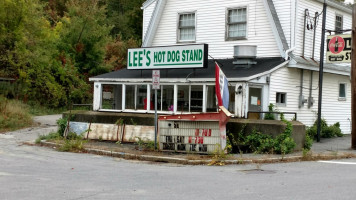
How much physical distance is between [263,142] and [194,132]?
239 cm

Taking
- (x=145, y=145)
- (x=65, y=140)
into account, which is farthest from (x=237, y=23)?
Result: (x=65, y=140)

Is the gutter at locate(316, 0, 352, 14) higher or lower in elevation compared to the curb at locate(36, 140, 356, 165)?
higher

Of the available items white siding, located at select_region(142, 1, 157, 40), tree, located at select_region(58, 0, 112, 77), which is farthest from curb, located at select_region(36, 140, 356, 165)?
tree, located at select_region(58, 0, 112, 77)

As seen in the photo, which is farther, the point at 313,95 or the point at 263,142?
the point at 313,95

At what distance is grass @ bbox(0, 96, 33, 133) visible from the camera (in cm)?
2402

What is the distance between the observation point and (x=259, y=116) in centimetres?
1886

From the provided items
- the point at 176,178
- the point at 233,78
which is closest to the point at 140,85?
the point at 233,78

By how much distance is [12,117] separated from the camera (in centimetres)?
2506

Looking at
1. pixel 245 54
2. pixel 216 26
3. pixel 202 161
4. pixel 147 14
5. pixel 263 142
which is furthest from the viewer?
pixel 147 14

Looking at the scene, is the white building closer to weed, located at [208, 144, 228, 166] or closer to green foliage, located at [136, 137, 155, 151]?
green foliage, located at [136, 137, 155, 151]

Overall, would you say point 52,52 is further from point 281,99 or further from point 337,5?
point 337,5

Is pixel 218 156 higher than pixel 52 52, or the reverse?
pixel 52 52

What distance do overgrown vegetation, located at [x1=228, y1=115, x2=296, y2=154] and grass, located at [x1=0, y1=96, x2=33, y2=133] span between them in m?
12.4

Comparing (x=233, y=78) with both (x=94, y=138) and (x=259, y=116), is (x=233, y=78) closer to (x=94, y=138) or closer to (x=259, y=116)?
(x=259, y=116)
